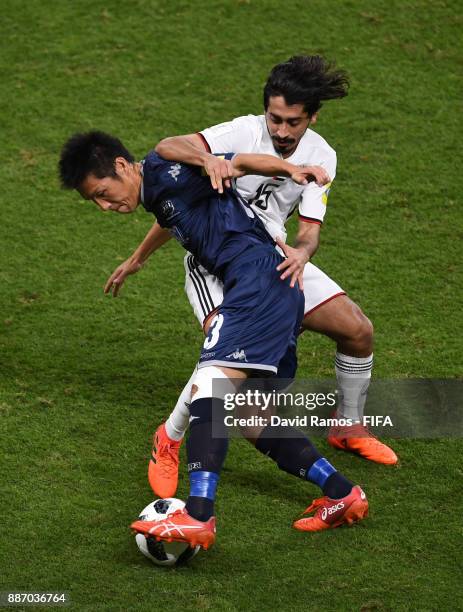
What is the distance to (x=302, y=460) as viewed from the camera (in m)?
4.50

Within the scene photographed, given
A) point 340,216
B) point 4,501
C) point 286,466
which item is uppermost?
point 340,216

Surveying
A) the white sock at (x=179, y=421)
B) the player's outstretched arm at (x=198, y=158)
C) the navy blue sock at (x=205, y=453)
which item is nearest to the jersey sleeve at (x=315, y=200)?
the player's outstretched arm at (x=198, y=158)

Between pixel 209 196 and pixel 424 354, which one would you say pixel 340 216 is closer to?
pixel 424 354

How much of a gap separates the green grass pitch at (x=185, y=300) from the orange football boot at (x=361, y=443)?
5cm

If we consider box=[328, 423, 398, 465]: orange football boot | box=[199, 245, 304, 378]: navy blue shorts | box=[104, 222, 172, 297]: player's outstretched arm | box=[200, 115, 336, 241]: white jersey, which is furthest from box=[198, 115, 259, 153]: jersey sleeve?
box=[328, 423, 398, 465]: orange football boot

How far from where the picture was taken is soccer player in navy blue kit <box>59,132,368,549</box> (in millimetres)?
4266

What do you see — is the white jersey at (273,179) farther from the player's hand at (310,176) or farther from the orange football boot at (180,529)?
the orange football boot at (180,529)

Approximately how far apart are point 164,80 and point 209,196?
4.00 meters

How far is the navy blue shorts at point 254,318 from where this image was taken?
4.27 m

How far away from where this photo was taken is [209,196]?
4.61 m

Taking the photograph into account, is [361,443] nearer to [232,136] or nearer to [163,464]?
[163,464]

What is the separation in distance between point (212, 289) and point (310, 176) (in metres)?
0.70

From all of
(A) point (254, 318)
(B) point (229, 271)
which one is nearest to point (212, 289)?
(B) point (229, 271)

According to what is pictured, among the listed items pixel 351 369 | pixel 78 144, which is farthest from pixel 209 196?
pixel 351 369
